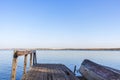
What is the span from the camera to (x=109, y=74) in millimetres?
9984

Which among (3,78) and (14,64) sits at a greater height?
(14,64)

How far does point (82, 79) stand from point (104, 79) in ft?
17.3

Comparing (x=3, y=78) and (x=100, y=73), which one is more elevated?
(x=100, y=73)

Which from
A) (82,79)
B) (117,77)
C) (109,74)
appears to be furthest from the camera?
(82,79)

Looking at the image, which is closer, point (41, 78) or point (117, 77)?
point (117, 77)

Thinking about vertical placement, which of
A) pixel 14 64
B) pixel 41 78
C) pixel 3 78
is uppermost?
pixel 14 64

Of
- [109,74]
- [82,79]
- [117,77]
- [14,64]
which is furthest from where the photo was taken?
[82,79]

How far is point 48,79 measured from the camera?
10750 millimetres

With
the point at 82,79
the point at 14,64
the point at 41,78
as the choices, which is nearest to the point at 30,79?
the point at 41,78

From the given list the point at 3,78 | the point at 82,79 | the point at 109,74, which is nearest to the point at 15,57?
the point at 109,74

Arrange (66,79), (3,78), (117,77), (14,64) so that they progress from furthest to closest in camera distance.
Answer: (3,78), (66,79), (117,77), (14,64)

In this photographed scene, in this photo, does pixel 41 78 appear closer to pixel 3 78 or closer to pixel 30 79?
pixel 30 79

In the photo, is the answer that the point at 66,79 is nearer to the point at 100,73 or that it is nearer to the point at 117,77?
the point at 100,73

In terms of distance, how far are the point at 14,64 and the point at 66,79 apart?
11.0ft
